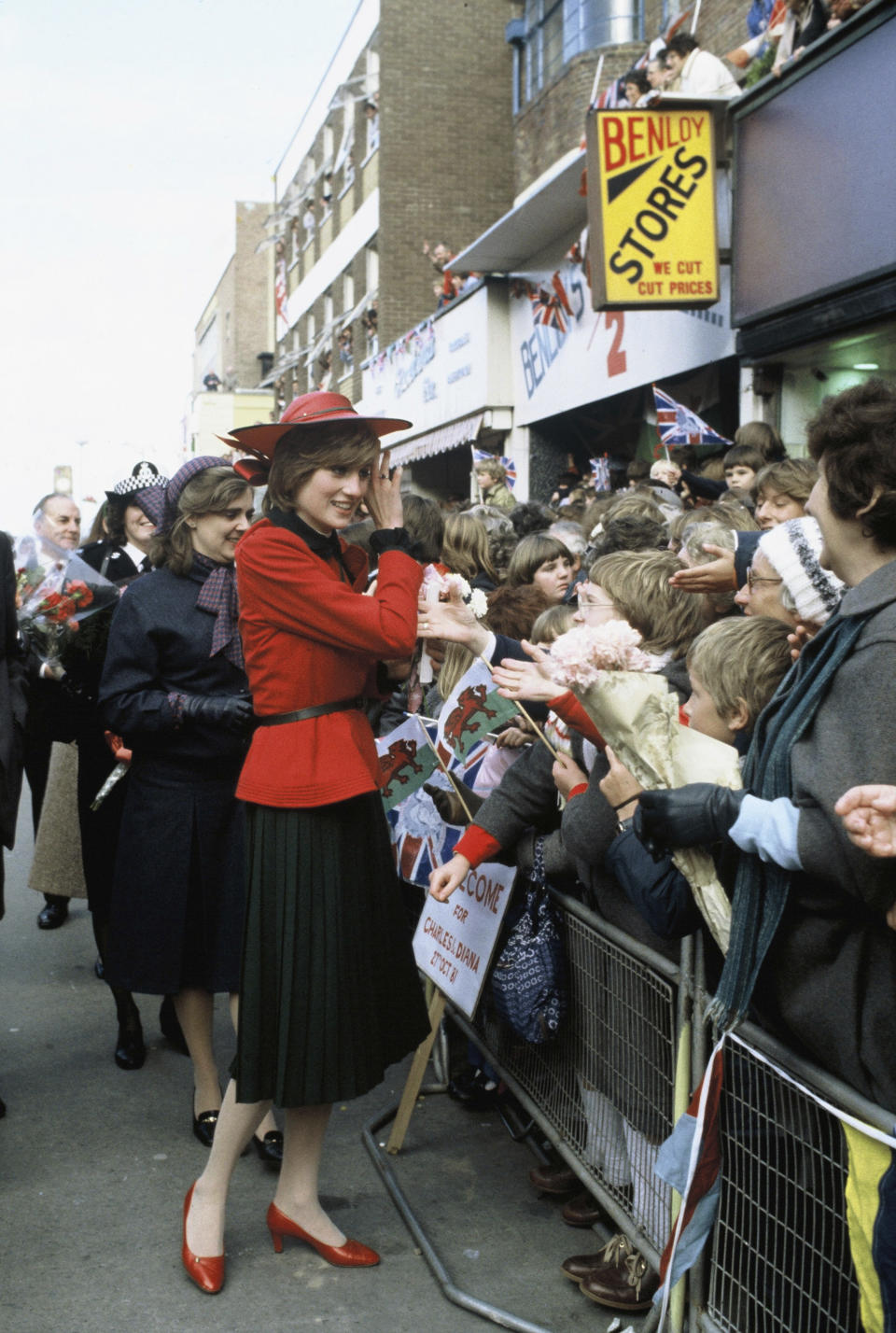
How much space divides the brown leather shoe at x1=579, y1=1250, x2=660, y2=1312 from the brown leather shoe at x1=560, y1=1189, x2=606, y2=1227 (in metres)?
0.33

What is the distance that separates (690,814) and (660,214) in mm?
8149

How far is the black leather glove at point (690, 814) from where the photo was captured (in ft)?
7.38

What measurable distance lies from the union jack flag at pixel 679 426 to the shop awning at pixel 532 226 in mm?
3773

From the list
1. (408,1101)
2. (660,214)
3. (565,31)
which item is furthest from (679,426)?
(565,31)

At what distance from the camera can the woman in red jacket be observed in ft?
10.3

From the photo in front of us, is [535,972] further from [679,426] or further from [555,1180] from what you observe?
[679,426]

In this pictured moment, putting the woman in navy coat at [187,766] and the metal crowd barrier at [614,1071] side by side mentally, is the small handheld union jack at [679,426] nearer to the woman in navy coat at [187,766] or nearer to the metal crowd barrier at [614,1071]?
the woman in navy coat at [187,766]

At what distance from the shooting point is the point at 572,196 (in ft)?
42.2

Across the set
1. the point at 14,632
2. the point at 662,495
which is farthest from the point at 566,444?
the point at 14,632

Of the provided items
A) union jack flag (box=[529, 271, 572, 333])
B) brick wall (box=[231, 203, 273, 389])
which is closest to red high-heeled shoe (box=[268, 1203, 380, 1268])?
union jack flag (box=[529, 271, 572, 333])

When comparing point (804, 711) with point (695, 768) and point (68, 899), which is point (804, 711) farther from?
point (68, 899)

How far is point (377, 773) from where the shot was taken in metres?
3.33

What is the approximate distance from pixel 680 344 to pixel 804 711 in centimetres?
923

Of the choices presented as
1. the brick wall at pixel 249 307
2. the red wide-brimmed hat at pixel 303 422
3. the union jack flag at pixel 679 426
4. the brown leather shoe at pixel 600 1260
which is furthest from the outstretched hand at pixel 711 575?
the brick wall at pixel 249 307
